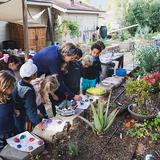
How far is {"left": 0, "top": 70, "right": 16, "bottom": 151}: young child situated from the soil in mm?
540

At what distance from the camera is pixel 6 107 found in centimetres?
334

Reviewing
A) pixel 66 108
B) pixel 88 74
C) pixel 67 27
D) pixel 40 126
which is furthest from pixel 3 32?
pixel 40 126

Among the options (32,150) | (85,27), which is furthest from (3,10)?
(85,27)

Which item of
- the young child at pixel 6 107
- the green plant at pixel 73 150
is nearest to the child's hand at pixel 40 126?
the young child at pixel 6 107

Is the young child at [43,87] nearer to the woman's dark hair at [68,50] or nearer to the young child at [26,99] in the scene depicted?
the young child at [26,99]

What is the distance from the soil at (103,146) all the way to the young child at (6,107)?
21.3 inches

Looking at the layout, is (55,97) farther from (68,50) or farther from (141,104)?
(141,104)

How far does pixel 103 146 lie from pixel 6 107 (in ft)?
4.34

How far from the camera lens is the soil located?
129 inches

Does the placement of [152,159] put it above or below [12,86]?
below

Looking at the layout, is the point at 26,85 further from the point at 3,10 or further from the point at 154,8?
the point at 154,8

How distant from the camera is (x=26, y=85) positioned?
11.7 feet

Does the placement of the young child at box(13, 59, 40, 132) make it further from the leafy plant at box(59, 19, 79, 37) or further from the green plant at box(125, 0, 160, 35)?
the green plant at box(125, 0, 160, 35)

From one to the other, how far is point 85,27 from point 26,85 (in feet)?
53.6
